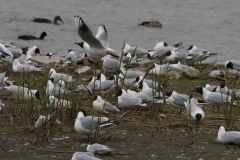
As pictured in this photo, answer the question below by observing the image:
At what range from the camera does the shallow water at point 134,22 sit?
57.5 feet

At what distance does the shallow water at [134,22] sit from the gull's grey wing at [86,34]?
5.01 m

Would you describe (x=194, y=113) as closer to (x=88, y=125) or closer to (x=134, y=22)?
(x=88, y=125)

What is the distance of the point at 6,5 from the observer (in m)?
26.7

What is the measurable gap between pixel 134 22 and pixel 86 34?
1421cm

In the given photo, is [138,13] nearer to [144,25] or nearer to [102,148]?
[144,25]

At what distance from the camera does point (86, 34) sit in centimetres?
942

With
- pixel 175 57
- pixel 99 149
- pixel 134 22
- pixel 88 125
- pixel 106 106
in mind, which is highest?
pixel 134 22

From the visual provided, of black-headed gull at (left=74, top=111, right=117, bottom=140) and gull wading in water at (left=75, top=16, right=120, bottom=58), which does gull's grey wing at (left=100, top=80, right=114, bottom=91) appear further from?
black-headed gull at (left=74, top=111, right=117, bottom=140)

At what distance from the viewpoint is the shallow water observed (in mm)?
17523

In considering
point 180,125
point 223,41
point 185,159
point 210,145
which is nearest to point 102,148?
point 185,159

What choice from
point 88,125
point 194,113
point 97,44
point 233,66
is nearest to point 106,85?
point 194,113

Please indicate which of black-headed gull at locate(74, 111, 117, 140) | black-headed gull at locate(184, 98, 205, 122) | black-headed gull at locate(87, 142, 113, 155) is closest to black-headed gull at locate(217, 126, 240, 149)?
black-headed gull at locate(184, 98, 205, 122)

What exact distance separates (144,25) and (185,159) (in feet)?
61.2

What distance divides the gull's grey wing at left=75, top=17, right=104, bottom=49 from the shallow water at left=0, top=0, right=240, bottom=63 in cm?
501
